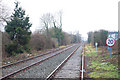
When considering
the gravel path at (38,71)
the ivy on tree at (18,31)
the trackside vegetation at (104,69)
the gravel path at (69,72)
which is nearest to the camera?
the trackside vegetation at (104,69)

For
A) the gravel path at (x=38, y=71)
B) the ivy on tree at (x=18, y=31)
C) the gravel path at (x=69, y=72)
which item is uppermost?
the ivy on tree at (x=18, y=31)

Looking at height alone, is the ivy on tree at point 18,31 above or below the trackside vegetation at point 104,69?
above

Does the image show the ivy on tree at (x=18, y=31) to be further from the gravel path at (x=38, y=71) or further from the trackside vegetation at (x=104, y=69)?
the trackside vegetation at (x=104, y=69)

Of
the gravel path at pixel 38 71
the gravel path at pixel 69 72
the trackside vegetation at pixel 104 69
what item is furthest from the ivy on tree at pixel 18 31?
the trackside vegetation at pixel 104 69

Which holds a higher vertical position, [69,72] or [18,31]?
[18,31]

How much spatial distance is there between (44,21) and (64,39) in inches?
744

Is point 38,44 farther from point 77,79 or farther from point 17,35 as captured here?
point 77,79

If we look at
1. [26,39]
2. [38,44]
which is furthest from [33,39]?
[26,39]

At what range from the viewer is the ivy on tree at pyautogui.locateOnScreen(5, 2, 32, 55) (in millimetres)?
19797

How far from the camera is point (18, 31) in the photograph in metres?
20.5

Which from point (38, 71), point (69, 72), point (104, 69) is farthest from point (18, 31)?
point (104, 69)

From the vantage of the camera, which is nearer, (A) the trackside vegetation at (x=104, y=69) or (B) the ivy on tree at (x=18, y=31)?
(A) the trackside vegetation at (x=104, y=69)

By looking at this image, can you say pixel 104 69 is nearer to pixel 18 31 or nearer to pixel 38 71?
pixel 38 71

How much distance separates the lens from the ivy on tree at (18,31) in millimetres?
19797
